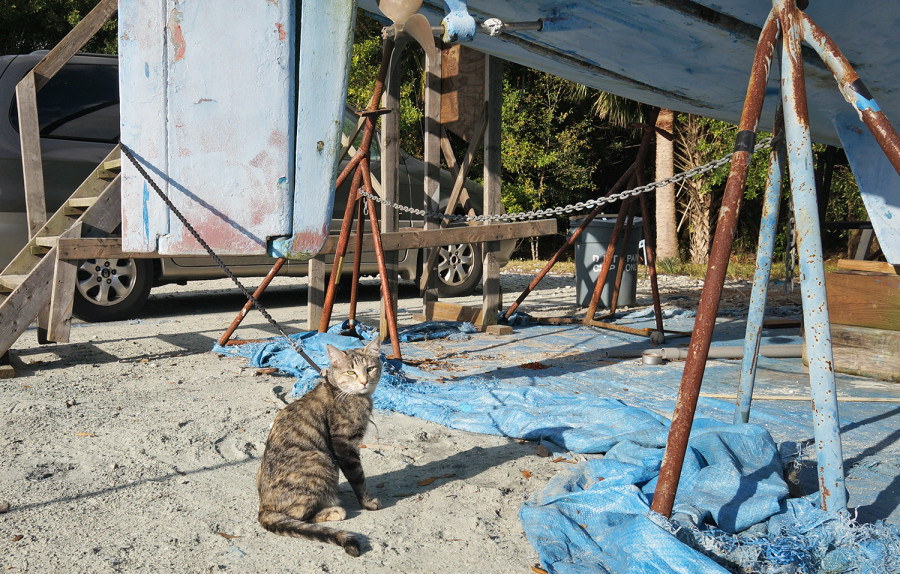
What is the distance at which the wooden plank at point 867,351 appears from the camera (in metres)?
5.00

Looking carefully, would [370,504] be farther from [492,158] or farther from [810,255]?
[492,158]

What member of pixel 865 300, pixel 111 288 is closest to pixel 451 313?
pixel 111 288

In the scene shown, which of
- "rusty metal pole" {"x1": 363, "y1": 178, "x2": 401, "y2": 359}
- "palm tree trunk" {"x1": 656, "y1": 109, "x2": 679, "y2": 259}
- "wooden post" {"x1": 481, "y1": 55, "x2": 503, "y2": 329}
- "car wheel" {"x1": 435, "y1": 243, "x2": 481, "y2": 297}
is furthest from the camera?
"palm tree trunk" {"x1": 656, "y1": 109, "x2": 679, "y2": 259}

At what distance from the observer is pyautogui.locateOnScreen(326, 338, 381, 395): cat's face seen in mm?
3135

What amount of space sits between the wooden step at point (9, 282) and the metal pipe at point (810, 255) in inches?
197

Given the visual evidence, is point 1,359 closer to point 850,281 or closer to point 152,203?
point 152,203

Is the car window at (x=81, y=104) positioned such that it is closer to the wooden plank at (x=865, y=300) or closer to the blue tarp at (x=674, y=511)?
the blue tarp at (x=674, y=511)

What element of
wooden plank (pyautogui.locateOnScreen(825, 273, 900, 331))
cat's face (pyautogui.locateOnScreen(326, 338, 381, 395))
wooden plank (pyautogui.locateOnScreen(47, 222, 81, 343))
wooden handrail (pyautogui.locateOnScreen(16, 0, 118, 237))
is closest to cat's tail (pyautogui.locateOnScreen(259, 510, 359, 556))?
cat's face (pyautogui.locateOnScreen(326, 338, 381, 395))

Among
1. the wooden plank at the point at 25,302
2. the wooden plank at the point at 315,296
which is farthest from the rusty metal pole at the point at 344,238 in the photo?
the wooden plank at the point at 25,302

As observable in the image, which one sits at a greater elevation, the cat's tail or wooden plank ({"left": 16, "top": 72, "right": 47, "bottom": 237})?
wooden plank ({"left": 16, "top": 72, "right": 47, "bottom": 237})

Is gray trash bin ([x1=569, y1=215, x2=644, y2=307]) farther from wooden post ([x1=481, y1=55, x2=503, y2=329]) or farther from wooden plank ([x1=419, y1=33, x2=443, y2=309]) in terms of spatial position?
wooden plank ([x1=419, y1=33, x2=443, y2=309])

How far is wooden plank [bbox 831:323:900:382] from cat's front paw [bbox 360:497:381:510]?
11.8 feet

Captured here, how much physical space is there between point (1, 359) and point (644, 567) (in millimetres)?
4694

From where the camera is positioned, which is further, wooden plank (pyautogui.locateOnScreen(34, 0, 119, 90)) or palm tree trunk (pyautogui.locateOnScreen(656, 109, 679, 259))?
palm tree trunk (pyautogui.locateOnScreen(656, 109, 679, 259))
